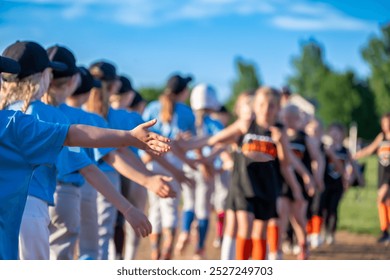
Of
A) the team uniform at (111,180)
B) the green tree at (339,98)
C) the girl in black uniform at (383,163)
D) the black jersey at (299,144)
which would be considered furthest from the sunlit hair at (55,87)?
the green tree at (339,98)

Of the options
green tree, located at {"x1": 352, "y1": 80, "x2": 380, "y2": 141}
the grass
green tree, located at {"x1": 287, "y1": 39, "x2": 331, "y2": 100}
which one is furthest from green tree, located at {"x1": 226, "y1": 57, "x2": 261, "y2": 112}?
the grass

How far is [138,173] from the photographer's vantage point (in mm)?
5016

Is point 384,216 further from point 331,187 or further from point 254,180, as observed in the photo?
point 254,180

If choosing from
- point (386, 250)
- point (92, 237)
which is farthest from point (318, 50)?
point (92, 237)

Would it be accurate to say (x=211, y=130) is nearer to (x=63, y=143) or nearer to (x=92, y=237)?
(x=92, y=237)

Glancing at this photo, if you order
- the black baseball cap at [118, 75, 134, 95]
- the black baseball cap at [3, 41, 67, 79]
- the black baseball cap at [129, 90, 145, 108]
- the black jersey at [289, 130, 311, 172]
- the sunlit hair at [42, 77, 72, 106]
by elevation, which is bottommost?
the black jersey at [289, 130, 311, 172]

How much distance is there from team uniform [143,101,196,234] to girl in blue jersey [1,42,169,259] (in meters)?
4.47

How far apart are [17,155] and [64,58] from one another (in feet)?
6.64

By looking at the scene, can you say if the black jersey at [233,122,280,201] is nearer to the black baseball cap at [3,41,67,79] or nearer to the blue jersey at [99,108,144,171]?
the blue jersey at [99,108,144,171]

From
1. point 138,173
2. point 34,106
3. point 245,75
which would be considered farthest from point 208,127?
point 245,75

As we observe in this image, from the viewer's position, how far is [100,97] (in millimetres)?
6738

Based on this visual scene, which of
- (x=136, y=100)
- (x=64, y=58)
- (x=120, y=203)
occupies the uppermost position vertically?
(x=64, y=58)

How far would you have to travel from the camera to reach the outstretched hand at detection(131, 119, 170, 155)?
3.46 meters
